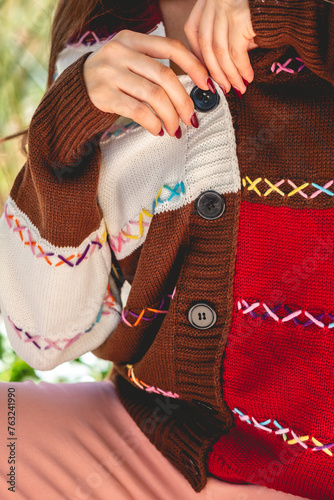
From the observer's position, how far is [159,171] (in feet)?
2.02

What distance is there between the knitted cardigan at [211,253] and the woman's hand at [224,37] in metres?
0.01

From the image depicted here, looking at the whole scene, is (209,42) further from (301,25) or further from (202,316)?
(202,316)

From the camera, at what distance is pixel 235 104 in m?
0.56

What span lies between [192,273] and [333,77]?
0.26 m

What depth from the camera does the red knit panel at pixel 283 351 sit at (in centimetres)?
50

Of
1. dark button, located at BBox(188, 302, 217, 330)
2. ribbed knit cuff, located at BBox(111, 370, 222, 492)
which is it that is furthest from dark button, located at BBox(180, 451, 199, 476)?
dark button, located at BBox(188, 302, 217, 330)

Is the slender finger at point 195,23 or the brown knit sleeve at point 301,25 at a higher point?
the slender finger at point 195,23

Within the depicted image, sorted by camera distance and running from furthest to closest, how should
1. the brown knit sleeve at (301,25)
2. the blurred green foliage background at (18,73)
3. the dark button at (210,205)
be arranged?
1. the blurred green foliage background at (18,73)
2. the dark button at (210,205)
3. the brown knit sleeve at (301,25)

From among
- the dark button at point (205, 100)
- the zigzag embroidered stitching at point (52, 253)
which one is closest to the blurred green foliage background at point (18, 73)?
the zigzag embroidered stitching at point (52, 253)

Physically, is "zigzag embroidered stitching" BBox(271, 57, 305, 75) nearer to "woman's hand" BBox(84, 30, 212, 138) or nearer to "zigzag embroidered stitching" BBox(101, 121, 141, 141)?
"woman's hand" BBox(84, 30, 212, 138)

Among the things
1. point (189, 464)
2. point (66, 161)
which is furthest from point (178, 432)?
point (66, 161)

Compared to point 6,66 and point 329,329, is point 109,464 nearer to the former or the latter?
point 329,329

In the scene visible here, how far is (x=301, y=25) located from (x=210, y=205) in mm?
208

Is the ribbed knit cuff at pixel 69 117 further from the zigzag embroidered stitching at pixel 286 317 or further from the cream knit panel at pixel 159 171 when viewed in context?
the zigzag embroidered stitching at pixel 286 317
